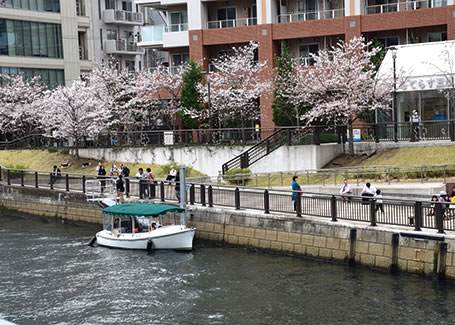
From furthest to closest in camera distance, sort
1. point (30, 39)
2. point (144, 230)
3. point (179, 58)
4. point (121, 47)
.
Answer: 1. point (121, 47)
2. point (30, 39)
3. point (179, 58)
4. point (144, 230)

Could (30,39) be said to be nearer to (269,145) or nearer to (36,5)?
(36,5)

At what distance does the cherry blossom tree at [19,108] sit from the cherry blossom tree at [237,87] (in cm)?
1600

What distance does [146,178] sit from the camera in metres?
35.2

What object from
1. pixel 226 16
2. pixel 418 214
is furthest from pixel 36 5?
pixel 418 214

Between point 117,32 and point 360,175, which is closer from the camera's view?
point 360,175

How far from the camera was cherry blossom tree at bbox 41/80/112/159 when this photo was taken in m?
48.8

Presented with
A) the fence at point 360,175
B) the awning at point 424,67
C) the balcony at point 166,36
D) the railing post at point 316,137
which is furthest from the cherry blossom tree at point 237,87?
the fence at point 360,175

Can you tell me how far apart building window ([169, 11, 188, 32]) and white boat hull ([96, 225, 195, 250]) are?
99.7 feet

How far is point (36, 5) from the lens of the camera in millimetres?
65812

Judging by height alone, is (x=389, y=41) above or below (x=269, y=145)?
above

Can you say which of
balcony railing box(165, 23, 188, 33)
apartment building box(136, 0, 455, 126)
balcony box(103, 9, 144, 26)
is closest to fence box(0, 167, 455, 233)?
apartment building box(136, 0, 455, 126)

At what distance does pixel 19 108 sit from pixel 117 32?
22483mm

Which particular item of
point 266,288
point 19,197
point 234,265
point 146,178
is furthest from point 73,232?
point 266,288

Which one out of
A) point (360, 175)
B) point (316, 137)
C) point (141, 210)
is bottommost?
point (141, 210)
